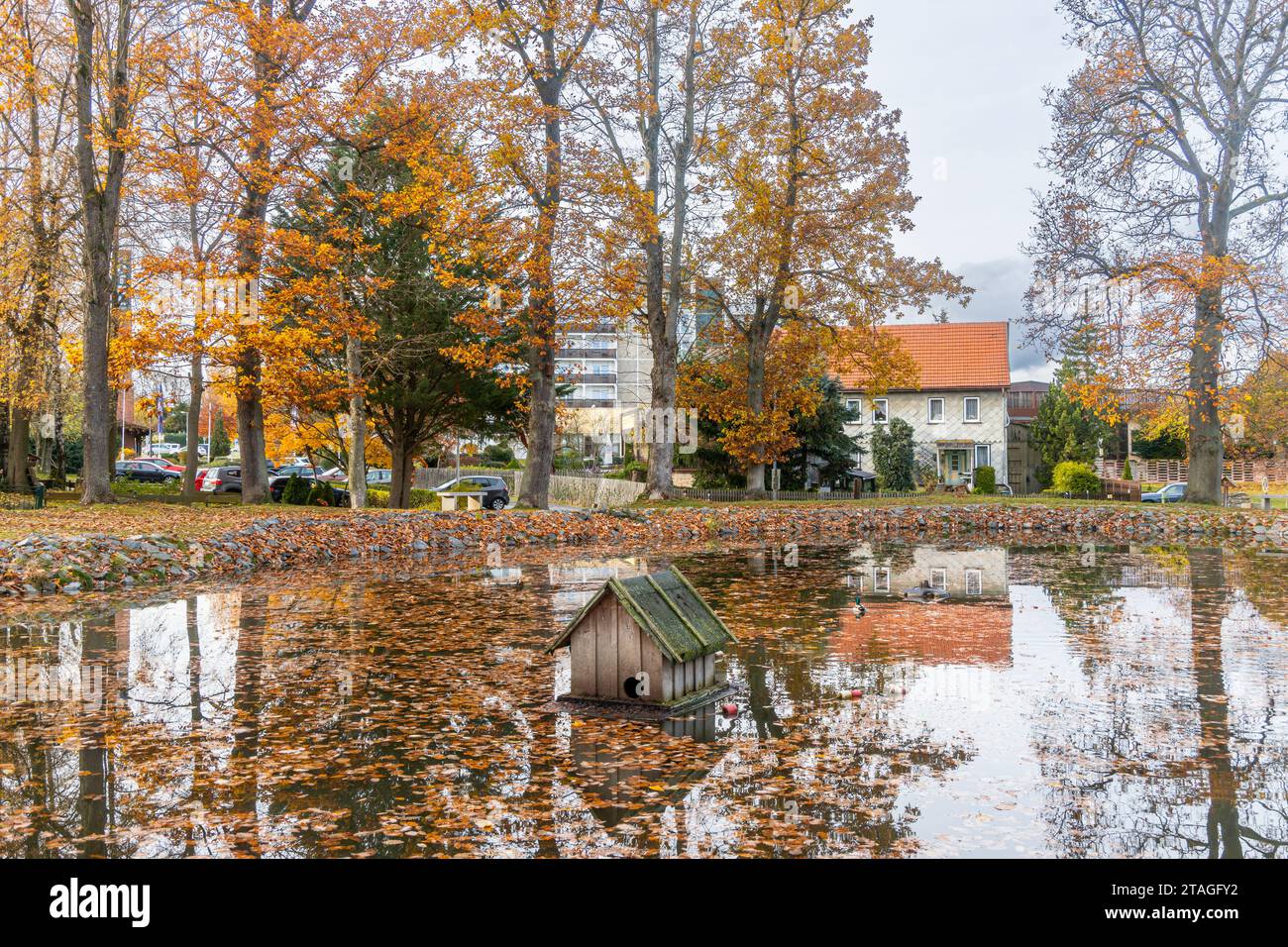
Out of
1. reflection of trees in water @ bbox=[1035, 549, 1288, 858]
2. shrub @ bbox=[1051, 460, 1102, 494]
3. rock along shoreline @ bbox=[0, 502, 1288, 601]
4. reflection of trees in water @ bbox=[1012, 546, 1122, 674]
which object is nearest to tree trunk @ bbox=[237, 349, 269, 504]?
rock along shoreline @ bbox=[0, 502, 1288, 601]

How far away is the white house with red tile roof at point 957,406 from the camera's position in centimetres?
5238

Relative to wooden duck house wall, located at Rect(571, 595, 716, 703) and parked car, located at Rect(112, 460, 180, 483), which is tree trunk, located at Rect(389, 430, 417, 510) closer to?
parked car, located at Rect(112, 460, 180, 483)

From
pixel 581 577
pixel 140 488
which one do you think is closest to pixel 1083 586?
pixel 581 577

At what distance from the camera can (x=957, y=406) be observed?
52.9m

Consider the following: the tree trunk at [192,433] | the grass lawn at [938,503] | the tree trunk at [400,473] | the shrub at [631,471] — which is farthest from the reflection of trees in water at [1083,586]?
the shrub at [631,471]

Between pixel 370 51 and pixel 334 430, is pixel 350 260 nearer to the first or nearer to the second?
pixel 370 51

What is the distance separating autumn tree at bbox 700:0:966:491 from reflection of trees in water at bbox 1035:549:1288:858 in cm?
2449

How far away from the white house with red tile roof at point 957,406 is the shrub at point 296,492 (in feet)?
94.7

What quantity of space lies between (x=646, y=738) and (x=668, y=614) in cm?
119

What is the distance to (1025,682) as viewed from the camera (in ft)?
30.1

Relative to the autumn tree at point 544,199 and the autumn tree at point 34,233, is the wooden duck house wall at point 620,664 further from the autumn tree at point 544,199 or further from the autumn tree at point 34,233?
the autumn tree at point 34,233

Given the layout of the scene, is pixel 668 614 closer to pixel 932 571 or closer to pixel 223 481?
pixel 932 571
